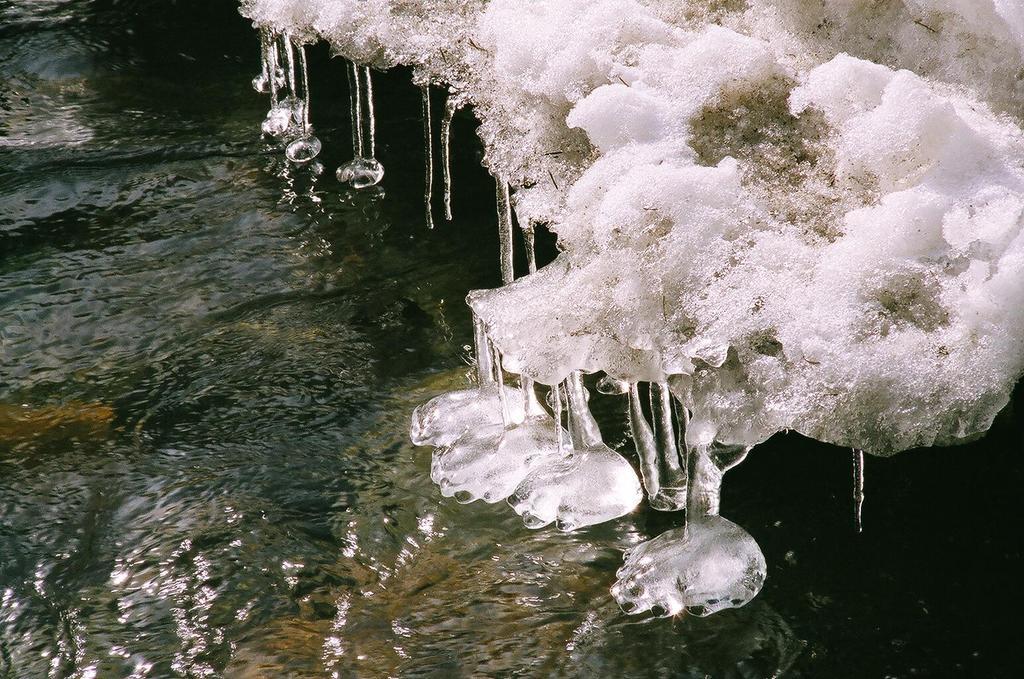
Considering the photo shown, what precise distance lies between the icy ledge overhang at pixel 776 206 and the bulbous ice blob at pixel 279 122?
7.99 feet

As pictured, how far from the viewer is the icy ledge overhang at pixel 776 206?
1842mm

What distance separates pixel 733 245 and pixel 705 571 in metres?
0.67

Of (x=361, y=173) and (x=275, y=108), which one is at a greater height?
(x=275, y=108)

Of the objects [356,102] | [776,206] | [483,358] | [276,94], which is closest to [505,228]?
[483,358]

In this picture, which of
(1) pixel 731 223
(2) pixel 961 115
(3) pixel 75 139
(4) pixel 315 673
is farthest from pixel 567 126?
(3) pixel 75 139

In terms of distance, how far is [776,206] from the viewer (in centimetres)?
222

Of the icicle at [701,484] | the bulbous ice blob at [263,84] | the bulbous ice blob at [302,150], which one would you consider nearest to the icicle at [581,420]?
the icicle at [701,484]

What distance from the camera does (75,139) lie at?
5.10m

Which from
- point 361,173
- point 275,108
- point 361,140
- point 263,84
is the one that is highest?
point 263,84

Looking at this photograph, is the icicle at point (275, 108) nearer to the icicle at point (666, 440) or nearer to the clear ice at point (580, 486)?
the clear ice at point (580, 486)

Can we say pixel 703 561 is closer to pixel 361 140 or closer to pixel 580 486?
pixel 580 486

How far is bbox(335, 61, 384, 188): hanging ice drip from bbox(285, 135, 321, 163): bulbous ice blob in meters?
0.19

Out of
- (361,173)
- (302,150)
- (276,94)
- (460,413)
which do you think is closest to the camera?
(460,413)

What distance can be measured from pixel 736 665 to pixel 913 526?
58cm
